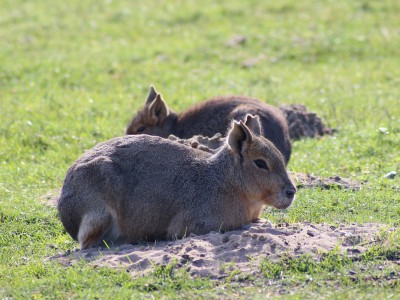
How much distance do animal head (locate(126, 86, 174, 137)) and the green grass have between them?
2.02ft

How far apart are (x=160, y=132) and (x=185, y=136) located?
43cm

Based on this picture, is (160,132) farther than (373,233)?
Yes

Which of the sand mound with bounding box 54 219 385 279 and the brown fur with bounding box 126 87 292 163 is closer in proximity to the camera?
the sand mound with bounding box 54 219 385 279

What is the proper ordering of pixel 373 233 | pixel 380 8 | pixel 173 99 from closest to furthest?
pixel 373 233, pixel 173 99, pixel 380 8

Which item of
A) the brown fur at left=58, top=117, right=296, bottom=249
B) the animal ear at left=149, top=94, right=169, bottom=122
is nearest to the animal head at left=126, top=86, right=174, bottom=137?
the animal ear at left=149, top=94, right=169, bottom=122

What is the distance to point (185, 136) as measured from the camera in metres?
10.7

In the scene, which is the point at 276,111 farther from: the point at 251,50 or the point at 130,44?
the point at 130,44

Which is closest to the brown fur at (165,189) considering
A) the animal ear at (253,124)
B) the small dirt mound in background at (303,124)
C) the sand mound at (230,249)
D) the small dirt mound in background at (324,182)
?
the sand mound at (230,249)

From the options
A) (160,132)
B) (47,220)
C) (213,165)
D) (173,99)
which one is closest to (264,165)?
(213,165)

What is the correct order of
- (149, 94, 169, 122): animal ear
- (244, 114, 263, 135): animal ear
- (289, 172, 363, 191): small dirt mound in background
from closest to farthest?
(244, 114, 263, 135): animal ear → (289, 172, 363, 191): small dirt mound in background → (149, 94, 169, 122): animal ear

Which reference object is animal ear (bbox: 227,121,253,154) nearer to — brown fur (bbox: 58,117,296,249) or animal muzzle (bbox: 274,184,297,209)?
brown fur (bbox: 58,117,296,249)

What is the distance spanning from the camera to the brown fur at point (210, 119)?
32.3 ft

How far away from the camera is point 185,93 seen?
A: 13.8 m

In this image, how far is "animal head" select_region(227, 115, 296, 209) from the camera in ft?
23.7
